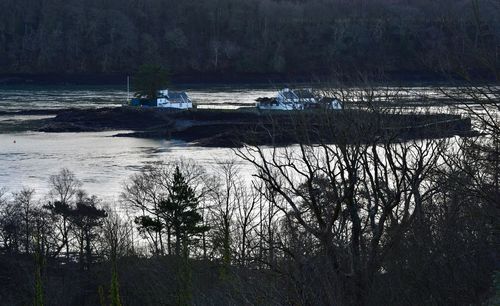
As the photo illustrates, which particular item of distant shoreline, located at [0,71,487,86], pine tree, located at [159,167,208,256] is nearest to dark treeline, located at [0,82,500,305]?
pine tree, located at [159,167,208,256]

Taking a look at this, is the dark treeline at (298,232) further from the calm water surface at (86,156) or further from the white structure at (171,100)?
the white structure at (171,100)

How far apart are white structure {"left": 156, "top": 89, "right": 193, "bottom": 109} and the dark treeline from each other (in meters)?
22.1

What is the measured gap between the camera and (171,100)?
53250mm

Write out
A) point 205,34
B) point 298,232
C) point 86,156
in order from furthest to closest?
point 205,34, point 86,156, point 298,232

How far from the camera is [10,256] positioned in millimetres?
18906

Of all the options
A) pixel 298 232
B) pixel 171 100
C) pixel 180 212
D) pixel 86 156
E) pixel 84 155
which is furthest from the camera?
pixel 171 100

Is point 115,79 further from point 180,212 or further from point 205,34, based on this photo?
point 180,212

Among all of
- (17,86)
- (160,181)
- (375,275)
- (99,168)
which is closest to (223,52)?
(17,86)

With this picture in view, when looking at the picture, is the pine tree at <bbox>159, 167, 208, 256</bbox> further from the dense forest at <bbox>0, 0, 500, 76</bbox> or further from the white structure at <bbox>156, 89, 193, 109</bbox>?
the dense forest at <bbox>0, 0, 500, 76</bbox>

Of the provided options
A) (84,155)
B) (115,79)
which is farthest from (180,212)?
(115,79)

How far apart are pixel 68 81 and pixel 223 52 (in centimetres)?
1716

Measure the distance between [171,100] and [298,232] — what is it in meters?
38.7

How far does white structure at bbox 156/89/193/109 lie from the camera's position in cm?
5281

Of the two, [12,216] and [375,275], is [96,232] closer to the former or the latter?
[12,216]
